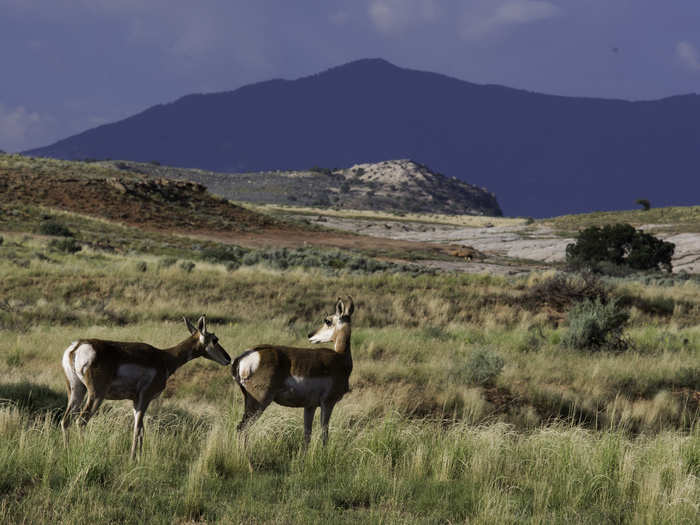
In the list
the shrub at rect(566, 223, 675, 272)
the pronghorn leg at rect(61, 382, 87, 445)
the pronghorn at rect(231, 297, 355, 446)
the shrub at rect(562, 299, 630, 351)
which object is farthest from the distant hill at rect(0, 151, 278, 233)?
the pronghorn at rect(231, 297, 355, 446)

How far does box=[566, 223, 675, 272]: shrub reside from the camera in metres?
41.5

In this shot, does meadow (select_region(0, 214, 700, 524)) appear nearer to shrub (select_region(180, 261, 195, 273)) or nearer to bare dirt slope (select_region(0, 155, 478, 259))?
shrub (select_region(180, 261, 195, 273))

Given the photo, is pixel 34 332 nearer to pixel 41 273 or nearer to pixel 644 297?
pixel 41 273

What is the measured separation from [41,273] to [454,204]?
152729mm

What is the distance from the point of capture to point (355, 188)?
522 ft

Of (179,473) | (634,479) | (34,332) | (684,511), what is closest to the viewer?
(684,511)

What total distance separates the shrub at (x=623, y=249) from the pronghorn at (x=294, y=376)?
36751 millimetres

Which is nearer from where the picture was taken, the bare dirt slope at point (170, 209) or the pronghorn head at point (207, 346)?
the pronghorn head at point (207, 346)

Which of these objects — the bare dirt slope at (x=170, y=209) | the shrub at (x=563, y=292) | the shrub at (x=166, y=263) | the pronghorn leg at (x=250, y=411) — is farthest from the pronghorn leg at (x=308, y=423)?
the bare dirt slope at (x=170, y=209)

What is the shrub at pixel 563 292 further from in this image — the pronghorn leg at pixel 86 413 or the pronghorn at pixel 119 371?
the pronghorn leg at pixel 86 413

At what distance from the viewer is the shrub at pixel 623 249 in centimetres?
4150

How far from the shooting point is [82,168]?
7744 cm

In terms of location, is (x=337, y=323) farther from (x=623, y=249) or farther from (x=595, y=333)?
(x=623, y=249)

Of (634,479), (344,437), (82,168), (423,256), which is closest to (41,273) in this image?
(344,437)
